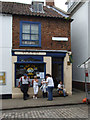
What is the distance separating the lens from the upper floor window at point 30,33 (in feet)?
36.0

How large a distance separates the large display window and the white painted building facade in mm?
4131

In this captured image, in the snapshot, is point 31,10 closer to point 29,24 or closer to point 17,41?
point 29,24

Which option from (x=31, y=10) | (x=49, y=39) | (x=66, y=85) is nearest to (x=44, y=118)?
(x=66, y=85)

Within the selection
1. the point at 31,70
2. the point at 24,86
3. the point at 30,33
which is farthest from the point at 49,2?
the point at 24,86

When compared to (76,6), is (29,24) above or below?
below

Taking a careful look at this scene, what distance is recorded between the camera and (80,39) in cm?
1417

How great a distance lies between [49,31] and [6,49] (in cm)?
341

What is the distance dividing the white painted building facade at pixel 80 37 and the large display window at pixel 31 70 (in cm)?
413

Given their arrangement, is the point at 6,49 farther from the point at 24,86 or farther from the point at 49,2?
the point at 49,2

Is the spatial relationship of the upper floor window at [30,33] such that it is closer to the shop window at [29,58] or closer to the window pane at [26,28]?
the window pane at [26,28]

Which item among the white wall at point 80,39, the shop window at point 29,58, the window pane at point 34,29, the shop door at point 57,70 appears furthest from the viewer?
the white wall at point 80,39

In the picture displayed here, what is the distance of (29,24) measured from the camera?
11125 mm

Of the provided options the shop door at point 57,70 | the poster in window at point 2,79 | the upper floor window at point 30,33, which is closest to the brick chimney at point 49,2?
the upper floor window at point 30,33

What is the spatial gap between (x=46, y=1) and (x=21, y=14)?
18.4ft
